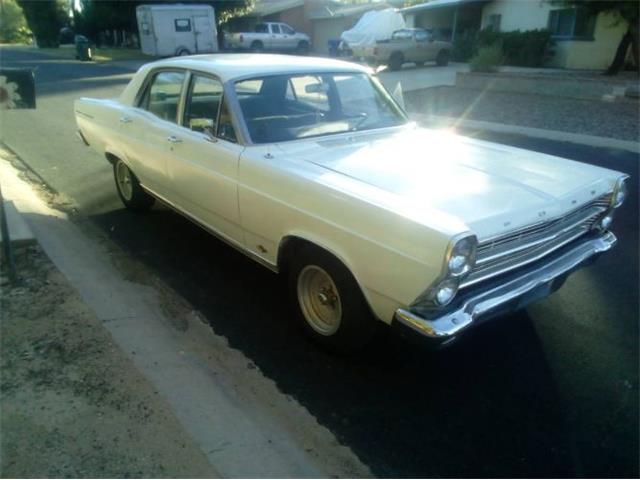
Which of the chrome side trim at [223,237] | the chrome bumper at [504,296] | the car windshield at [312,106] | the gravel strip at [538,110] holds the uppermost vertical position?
the car windshield at [312,106]

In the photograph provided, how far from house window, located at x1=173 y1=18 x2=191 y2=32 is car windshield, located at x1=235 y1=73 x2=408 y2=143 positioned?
2750 cm

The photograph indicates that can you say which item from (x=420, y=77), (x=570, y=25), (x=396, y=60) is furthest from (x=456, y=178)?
(x=396, y=60)

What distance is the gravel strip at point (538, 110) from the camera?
10.3 metres

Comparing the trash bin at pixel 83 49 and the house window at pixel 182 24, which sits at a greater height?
the house window at pixel 182 24

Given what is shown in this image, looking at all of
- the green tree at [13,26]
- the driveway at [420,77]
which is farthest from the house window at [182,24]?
the green tree at [13,26]

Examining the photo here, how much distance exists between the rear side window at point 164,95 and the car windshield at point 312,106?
0.91 metres

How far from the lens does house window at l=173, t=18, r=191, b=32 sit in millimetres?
28541

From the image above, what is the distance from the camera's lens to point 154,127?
4520 millimetres

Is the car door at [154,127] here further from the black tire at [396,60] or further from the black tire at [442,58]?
the black tire at [442,58]

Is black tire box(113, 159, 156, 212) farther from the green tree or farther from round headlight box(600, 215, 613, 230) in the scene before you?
the green tree

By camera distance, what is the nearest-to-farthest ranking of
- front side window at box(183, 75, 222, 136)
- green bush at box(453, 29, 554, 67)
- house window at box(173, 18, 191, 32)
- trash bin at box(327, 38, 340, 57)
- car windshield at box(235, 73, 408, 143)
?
car windshield at box(235, 73, 408, 143) → front side window at box(183, 75, 222, 136) → green bush at box(453, 29, 554, 67) → house window at box(173, 18, 191, 32) → trash bin at box(327, 38, 340, 57)

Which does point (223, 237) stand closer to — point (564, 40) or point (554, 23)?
Result: point (564, 40)

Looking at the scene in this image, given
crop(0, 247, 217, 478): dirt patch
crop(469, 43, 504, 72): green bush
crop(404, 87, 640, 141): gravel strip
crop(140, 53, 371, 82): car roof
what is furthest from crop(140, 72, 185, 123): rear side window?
crop(469, 43, 504, 72): green bush

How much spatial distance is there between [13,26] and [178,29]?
40.0 meters
